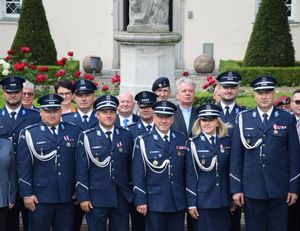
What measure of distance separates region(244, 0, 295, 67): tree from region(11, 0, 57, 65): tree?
5.01 m

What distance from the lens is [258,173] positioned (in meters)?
8.91

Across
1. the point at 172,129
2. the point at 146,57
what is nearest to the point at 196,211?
the point at 172,129

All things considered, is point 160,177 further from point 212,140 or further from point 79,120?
point 79,120

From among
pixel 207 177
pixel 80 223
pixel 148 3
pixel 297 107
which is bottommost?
pixel 80 223

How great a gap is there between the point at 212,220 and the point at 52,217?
66.4 inches

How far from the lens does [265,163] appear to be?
350 inches

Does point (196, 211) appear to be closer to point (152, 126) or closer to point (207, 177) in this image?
point (207, 177)

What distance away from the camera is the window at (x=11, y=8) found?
24.7 meters

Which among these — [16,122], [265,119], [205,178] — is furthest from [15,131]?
[265,119]

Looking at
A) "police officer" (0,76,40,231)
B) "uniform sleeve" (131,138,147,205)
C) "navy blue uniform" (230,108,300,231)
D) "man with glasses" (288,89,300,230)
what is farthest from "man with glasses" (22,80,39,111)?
"man with glasses" (288,89,300,230)

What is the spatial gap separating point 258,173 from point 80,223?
6.79ft

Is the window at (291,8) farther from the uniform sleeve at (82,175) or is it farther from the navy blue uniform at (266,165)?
the uniform sleeve at (82,175)

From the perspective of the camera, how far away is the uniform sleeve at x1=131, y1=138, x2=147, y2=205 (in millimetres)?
8772

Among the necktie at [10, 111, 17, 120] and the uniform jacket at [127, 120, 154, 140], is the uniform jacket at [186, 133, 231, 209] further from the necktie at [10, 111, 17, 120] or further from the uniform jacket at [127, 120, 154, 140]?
the necktie at [10, 111, 17, 120]
